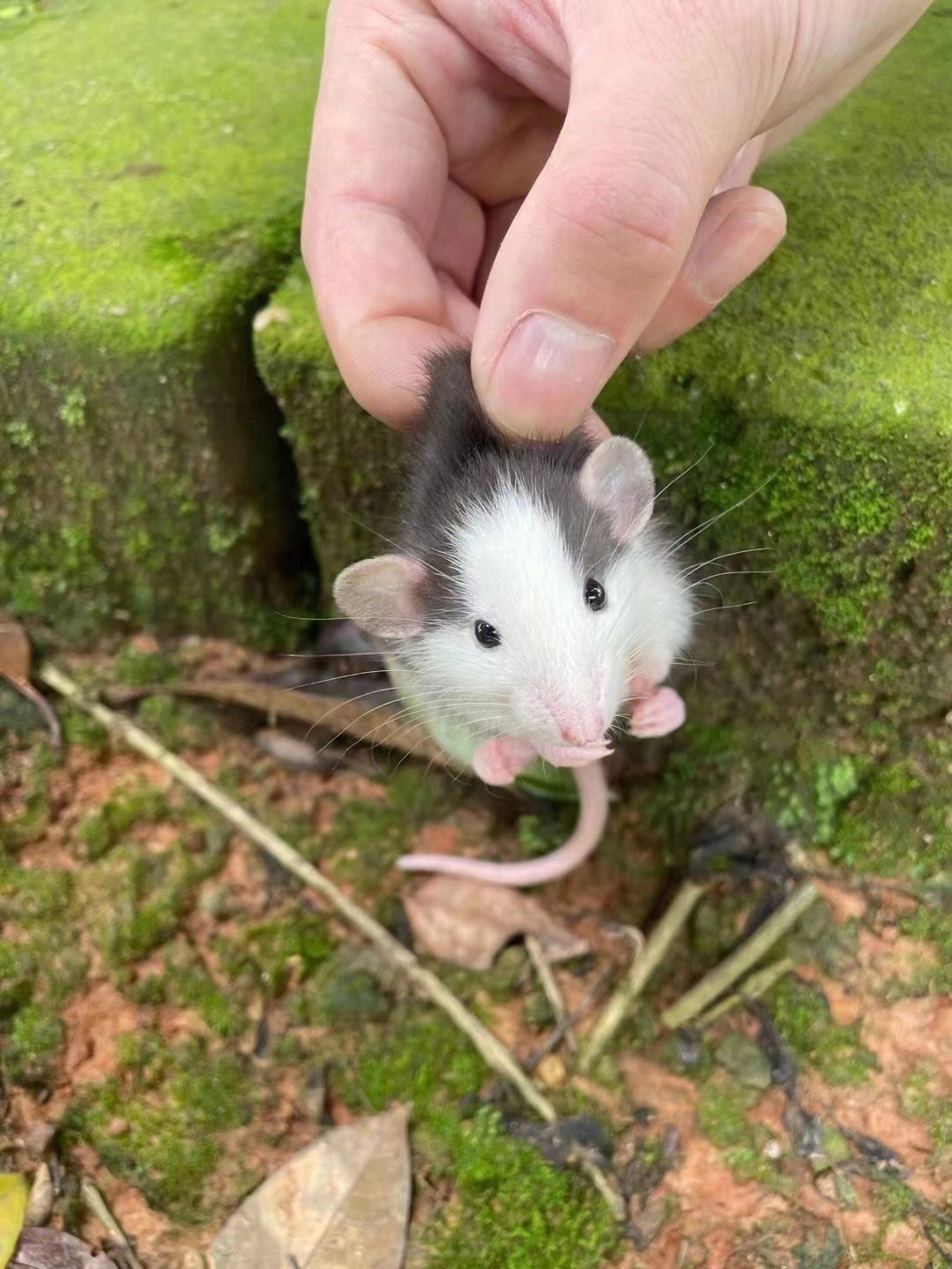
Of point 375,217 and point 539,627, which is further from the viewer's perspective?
point 375,217

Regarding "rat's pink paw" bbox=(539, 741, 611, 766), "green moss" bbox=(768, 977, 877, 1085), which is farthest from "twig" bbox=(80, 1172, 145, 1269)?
"green moss" bbox=(768, 977, 877, 1085)

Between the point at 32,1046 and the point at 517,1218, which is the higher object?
the point at 517,1218

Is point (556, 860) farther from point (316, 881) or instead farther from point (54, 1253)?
point (54, 1253)

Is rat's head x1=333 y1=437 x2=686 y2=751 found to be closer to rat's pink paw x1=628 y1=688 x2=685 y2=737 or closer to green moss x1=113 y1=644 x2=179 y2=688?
rat's pink paw x1=628 y1=688 x2=685 y2=737

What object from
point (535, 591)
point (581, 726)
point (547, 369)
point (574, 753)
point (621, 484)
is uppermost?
point (547, 369)

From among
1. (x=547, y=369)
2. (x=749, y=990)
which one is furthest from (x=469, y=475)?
(x=749, y=990)

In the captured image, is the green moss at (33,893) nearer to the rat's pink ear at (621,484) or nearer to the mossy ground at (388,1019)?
the mossy ground at (388,1019)

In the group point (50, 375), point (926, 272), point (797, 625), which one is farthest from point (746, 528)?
point (50, 375)
